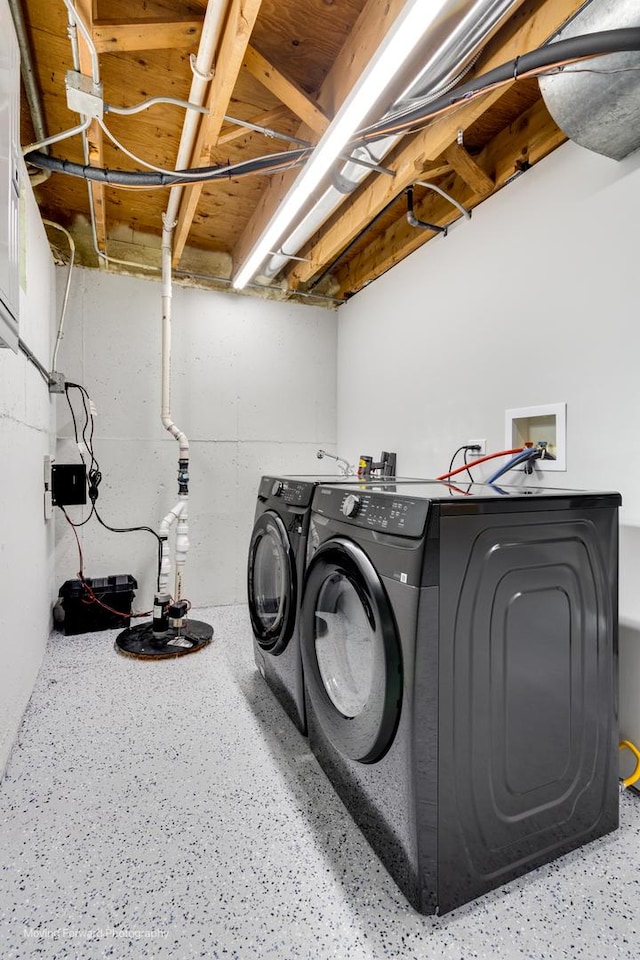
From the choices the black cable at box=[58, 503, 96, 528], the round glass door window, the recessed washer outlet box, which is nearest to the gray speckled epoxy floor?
the round glass door window

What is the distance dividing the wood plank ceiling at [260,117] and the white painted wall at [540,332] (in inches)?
8.4

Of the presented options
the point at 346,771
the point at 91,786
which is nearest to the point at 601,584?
the point at 346,771

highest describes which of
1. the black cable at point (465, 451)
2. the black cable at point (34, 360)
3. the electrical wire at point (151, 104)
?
the electrical wire at point (151, 104)

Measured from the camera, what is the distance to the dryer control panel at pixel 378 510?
1113 mm

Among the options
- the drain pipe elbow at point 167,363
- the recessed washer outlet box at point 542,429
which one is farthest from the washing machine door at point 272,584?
A: the recessed washer outlet box at point 542,429

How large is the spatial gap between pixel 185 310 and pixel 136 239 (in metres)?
0.59

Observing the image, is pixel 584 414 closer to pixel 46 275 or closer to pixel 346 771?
pixel 346 771

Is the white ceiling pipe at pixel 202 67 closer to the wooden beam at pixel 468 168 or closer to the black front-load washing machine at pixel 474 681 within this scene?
the wooden beam at pixel 468 168

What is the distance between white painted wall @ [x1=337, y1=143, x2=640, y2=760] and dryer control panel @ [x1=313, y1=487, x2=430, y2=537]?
3.19 feet

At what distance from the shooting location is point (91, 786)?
155 cm

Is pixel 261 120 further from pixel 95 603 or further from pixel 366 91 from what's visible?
pixel 95 603

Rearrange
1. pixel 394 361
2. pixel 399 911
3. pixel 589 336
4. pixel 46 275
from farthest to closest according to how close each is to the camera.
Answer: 1. pixel 394 361
2. pixel 46 275
3. pixel 589 336
4. pixel 399 911

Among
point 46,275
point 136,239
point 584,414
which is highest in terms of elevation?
point 136,239

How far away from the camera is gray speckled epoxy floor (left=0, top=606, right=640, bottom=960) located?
105 centimetres
